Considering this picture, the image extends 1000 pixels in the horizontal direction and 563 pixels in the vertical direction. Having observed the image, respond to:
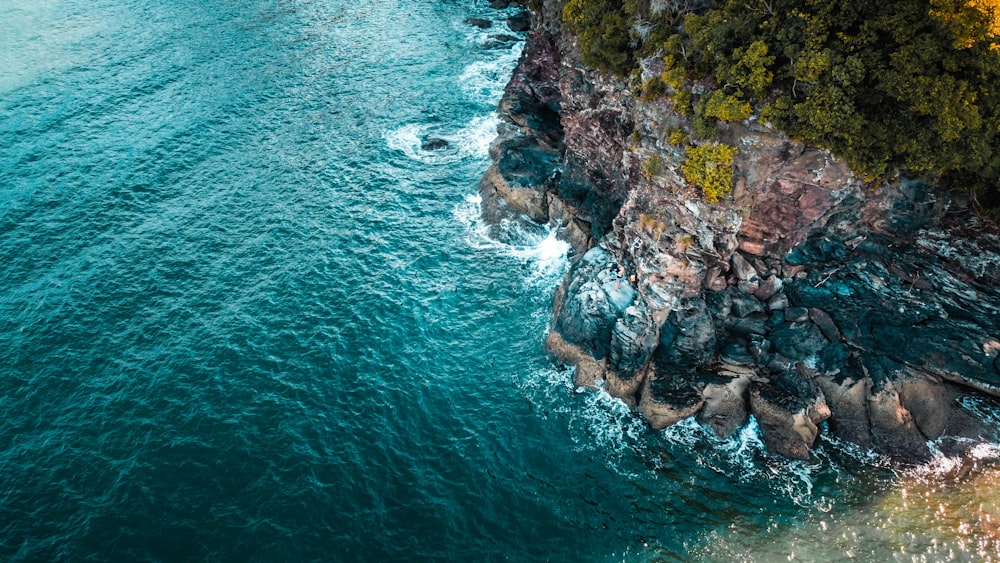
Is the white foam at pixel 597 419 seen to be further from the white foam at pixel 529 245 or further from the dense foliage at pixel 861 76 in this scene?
the dense foliage at pixel 861 76

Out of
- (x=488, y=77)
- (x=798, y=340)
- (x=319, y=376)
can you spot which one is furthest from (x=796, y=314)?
(x=488, y=77)

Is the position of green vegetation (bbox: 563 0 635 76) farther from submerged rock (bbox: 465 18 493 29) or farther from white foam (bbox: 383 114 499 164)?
submerged rock (bbox: 465 18 493 29)

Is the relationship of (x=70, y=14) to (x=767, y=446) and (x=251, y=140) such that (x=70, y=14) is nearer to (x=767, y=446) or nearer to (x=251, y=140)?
(x=251, y=140)

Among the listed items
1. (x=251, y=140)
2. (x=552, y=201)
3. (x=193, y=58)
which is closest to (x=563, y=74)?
(x=552, y=201)

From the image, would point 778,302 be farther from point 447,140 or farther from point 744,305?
point 447,140

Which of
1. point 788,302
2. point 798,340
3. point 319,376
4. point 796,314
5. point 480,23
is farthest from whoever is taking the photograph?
point 480,23

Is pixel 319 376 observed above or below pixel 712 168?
below

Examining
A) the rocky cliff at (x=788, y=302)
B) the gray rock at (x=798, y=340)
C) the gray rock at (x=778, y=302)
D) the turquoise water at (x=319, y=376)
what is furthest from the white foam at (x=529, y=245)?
the gray rock at (x=798, y=340)
